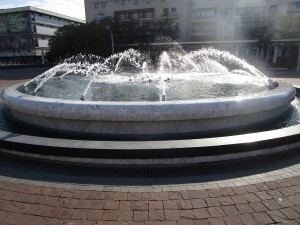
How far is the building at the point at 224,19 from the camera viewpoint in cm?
3828

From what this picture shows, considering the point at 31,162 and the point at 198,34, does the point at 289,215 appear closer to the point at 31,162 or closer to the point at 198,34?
the point at 31,162

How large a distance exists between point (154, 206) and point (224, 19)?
44.8m

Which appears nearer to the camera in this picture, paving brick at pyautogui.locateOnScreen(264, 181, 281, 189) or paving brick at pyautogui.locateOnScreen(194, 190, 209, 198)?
paving brick at pyautogui.locateOnScreen(194, 190, 209, 198)

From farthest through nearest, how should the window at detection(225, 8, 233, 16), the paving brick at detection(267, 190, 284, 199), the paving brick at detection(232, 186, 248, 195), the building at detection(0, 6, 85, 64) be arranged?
the building at detection(0, 6, 85, 64) → the window at detection(225, 8, 233, 16) → the paving brick at detection(232, 186, 248, 195) → the paving brick at detection(267, 190, 284, 199)

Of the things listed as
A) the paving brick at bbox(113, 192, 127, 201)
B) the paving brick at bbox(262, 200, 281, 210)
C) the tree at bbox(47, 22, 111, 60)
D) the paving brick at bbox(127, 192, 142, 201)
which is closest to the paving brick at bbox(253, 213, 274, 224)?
the paving brick at bbox(262, 200, 281, 210)

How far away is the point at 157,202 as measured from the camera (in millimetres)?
3141

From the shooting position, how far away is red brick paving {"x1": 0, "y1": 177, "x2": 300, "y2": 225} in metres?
2.81

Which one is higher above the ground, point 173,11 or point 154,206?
Answer: point 173,11

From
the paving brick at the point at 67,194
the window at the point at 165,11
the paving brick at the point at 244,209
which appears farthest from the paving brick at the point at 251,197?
the window at the point at 165,11

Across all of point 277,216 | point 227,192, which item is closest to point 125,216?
point 227,192

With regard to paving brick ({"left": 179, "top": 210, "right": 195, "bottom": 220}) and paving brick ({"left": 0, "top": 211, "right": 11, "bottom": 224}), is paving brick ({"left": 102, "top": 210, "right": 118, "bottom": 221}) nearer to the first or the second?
paving brick ({"left": 179, "top": 210, "right": 195, "bottom": 220})

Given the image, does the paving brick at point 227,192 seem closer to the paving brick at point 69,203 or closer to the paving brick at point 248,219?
the paving brick at point 248,219

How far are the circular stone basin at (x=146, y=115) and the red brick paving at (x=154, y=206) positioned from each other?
1661 millimetres

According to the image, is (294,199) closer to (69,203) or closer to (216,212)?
(216,212)
